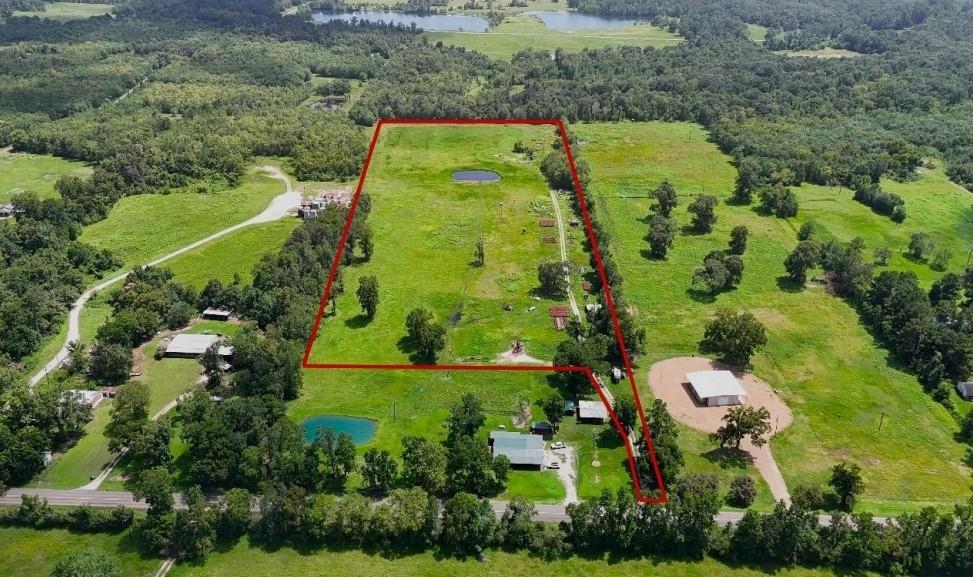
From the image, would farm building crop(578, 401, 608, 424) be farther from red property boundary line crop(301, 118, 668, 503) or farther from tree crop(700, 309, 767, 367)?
tree crop(700, 309, 767, 367)

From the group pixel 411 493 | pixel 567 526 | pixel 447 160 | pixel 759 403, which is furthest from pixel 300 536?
pixel 447 160

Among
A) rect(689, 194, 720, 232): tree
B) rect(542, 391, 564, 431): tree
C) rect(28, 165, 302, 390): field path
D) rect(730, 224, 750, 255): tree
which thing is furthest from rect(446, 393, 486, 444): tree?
rect(689, 194, 720, 232): tree

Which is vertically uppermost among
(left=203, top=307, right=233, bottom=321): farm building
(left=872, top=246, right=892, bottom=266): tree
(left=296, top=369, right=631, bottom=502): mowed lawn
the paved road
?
(left=872, top=246, right=892, bottom=266): tree

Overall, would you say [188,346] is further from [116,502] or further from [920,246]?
[920,246]

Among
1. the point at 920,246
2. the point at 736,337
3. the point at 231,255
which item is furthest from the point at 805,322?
the point at 231,255

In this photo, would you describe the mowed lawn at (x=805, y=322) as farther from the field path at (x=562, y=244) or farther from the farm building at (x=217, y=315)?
the farm building at (x=217, y=315)

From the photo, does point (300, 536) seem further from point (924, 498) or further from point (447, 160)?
point (447, 160)

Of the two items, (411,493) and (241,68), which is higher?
(241,68)
